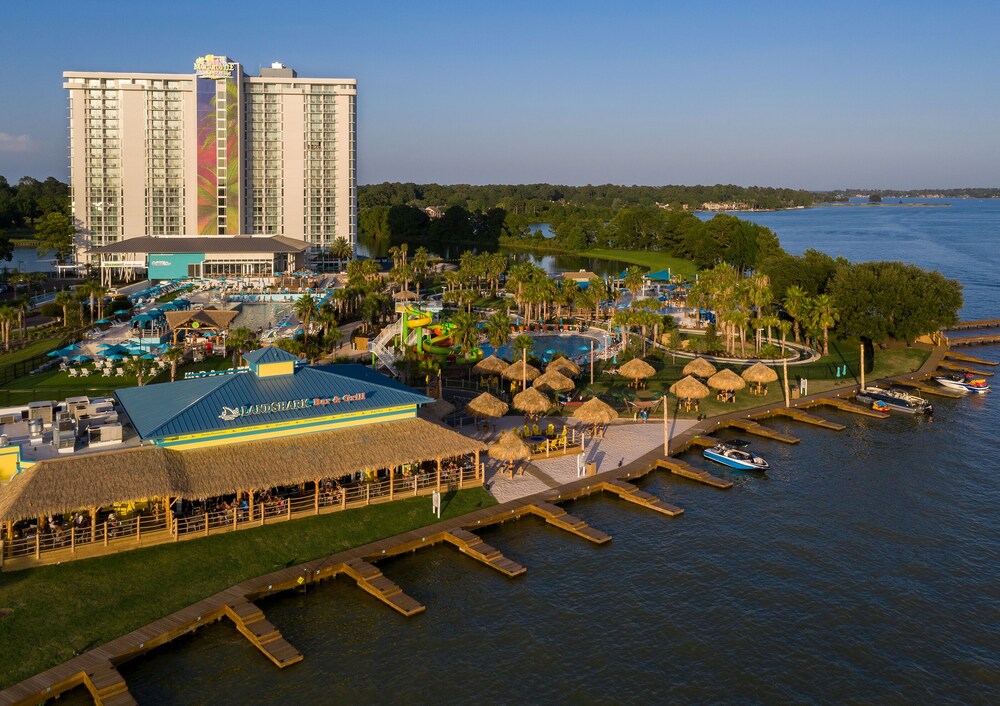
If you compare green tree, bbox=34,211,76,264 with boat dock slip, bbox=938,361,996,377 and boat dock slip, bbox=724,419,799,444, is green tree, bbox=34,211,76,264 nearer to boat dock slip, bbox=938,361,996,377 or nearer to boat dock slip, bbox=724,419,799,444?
boat dock slip, bbox=724,419,799,444

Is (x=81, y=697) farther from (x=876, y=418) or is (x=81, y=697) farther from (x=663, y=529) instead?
(x=876, y=418)

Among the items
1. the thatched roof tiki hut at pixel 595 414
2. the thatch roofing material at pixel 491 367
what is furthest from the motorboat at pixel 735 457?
the thatch roofing material at pixel 491 367

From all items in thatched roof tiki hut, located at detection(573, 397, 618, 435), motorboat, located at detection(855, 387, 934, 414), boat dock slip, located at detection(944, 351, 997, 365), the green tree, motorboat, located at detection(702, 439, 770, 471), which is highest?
the green tree

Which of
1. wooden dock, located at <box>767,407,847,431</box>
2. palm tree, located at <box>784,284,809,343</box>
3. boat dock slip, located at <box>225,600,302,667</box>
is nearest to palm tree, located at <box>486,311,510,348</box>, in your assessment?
wooden dock, located at <box>767,407,847,431</box>

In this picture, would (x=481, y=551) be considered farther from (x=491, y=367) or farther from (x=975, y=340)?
(x=975, y=340)

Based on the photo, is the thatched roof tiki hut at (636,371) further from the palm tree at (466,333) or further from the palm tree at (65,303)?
the palm tree at (65,303)

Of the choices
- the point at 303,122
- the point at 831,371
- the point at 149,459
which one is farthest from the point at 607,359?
the point at 303,122
